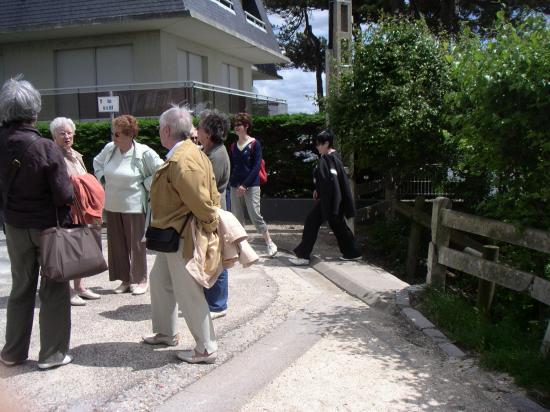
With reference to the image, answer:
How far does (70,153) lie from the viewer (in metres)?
Result: 5.44

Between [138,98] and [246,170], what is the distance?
7.67 meters

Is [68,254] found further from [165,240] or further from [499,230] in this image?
[499,230]

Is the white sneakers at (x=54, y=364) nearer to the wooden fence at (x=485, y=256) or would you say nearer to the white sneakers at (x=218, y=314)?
the white sneakers at (x=218, y=314)

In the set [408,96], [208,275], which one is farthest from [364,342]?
[408,96]

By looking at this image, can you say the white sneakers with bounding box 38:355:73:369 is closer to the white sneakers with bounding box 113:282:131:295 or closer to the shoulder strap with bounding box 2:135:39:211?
the shoulder strap with bounding box 2:135:39:211

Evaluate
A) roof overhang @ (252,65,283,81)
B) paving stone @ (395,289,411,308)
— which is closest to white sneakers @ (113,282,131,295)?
paving stone @ (395,289,411,308)

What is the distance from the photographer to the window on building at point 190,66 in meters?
17.0

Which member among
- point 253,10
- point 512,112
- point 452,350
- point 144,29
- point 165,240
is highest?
point 253,10

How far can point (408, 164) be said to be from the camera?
900 cm

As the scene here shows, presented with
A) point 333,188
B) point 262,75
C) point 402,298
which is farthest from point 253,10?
point 402,298

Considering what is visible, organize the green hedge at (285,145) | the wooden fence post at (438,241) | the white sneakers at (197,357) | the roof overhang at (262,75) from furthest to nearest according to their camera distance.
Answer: the roof overhang at (262,75) < the green hedge at (285,145) < the wooden fence post at (438,241) < the white sneakers at (197,357)

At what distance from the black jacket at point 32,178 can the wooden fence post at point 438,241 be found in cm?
362

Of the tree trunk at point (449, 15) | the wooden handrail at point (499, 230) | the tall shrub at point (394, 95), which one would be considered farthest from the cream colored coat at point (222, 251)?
the tree trunk at point (449, 15)

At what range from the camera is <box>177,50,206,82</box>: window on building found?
55.7 feet
